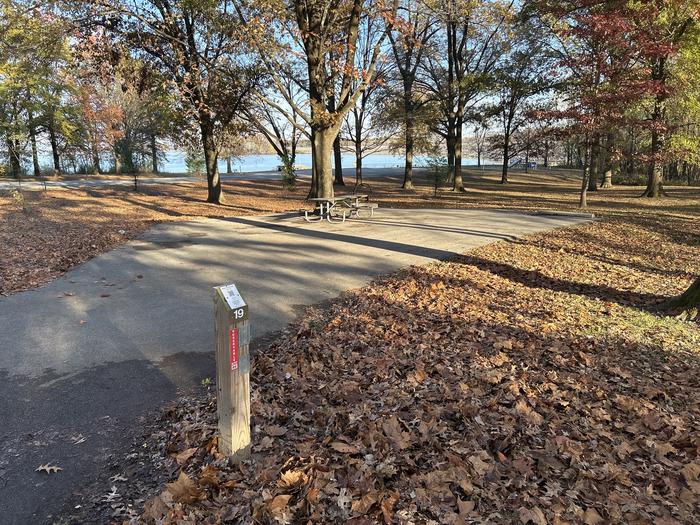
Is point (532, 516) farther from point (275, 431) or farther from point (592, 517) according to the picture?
point (275, 431)

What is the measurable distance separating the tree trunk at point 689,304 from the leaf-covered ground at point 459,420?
0.23 metres

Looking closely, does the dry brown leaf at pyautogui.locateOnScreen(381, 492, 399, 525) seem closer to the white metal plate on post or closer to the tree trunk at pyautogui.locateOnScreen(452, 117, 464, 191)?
the white metal plate on post

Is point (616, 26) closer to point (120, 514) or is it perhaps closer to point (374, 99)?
point (120, 514)

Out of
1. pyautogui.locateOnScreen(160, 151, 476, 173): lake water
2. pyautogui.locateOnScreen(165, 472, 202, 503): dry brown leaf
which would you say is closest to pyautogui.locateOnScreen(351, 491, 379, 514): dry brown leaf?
pyautogui.locateOnScreen(165, 472, 202, 503): dry brown leaf

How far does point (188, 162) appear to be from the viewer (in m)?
26.8

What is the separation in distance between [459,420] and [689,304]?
4.10 meters

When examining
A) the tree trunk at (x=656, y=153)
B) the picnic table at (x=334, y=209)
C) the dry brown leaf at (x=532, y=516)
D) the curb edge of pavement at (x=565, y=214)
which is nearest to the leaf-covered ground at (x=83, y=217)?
the picnic table at (x=334, y=209)

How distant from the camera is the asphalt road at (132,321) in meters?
3.11

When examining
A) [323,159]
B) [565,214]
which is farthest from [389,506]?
[565,214]

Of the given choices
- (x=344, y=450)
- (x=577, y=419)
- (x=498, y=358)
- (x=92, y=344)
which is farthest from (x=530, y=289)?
(x=92, y=344)

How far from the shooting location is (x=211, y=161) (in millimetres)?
18734

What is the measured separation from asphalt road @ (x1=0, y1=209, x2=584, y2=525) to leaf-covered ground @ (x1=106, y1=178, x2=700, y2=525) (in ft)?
1.81

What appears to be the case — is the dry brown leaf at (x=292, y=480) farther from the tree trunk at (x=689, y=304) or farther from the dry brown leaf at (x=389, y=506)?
the tree trunk at (x=689, y=304)

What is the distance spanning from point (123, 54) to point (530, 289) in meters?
15.3
